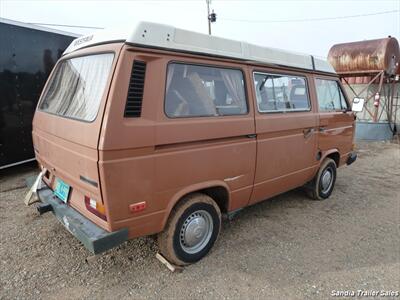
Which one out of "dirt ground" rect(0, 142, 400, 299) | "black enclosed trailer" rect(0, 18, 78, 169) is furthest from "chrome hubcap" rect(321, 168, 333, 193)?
"black enclosed trailer" rect(0, 18, 78, 169)

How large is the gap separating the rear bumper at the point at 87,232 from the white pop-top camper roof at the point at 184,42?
1.53 m

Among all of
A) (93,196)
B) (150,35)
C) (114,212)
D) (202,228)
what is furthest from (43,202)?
(150,35)

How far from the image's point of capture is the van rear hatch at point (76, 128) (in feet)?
7.79

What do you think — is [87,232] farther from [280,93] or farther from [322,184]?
[322,184]

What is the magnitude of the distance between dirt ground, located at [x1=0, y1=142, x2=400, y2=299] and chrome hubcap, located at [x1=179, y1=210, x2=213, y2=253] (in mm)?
175

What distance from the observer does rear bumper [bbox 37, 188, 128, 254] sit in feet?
7.70

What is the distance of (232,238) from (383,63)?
1086 cm

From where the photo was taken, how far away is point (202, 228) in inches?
123

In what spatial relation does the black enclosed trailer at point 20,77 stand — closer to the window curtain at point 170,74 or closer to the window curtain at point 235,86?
the window curtain at point 170,74

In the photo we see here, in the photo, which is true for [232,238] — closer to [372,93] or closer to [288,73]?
[288,73]

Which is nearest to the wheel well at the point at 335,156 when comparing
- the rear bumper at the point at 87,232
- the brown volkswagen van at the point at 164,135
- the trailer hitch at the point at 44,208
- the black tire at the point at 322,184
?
the black tire at the point at 322,184

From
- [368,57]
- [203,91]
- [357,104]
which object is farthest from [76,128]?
[368,57]

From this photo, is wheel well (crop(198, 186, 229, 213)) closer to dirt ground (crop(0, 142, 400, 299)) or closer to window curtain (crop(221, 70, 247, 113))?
dirt ground (crop(0, 142, 400, 299))

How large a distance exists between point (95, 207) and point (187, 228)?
94 centimetres
